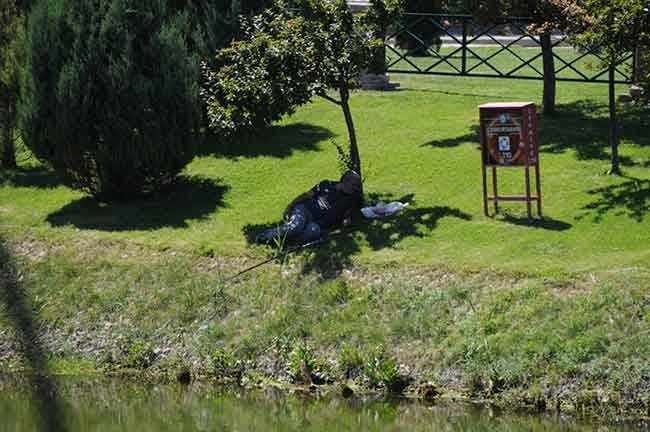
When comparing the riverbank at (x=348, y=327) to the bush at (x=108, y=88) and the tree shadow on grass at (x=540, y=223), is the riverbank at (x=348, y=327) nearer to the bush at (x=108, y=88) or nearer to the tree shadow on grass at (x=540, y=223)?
the tree shadow on grass at (x=540, y=223)

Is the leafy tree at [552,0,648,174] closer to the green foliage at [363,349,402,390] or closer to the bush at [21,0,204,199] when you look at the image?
the green foliage at [363,349,402,390]

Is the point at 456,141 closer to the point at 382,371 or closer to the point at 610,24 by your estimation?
the point at 610,24

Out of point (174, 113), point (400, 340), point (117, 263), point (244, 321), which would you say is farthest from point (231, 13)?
point (400, 340)

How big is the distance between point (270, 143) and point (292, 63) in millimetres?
5048

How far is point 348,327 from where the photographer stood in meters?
13.2

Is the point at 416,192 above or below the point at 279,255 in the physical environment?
above

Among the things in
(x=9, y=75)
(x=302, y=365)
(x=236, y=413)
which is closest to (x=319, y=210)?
(x=302, y=365)

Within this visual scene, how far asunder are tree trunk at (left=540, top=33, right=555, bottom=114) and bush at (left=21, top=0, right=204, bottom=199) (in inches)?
244

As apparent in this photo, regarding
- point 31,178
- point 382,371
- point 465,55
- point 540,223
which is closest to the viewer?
point 382,371

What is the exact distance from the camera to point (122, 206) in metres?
17.7

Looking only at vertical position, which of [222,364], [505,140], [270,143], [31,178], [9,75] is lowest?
[222,364]

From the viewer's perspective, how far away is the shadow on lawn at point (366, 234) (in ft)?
47.2

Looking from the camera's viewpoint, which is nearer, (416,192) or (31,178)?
(416,192)

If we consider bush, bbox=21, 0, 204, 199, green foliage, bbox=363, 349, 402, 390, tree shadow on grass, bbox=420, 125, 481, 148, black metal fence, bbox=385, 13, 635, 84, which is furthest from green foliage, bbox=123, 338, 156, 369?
black metal fence, bbox=385, 13, 635, 84
